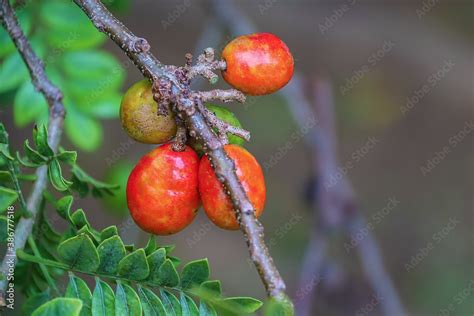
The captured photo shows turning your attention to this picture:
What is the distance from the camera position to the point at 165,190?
115cm

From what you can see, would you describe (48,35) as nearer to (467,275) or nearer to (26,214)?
(26,214)

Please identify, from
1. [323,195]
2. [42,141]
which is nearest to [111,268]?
[42,141]

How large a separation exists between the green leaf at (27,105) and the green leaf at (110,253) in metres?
0.89

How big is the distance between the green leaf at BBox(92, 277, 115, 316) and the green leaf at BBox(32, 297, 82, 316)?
12 cm

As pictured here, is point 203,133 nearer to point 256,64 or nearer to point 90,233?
point 256,64

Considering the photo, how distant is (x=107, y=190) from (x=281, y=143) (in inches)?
127

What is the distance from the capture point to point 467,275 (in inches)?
176

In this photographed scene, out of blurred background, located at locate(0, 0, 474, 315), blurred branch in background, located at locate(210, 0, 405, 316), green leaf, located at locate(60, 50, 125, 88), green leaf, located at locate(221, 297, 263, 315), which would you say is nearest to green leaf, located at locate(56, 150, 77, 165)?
green leaf, located at locate(221, 297, 263, 315)

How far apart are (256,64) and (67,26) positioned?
0.96m

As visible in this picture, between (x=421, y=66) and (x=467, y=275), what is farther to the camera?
(x=421, y=66)

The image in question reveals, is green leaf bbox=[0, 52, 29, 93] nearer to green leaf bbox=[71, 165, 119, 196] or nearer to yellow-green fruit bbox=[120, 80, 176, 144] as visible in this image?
green leaf bbox=[71, 165, 119, 196]

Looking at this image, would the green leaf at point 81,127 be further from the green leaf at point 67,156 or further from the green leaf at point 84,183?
the green leaf at point 67,156

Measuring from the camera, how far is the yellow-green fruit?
1176 mm

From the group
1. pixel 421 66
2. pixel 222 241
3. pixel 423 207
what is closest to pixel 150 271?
pixel 222 241
